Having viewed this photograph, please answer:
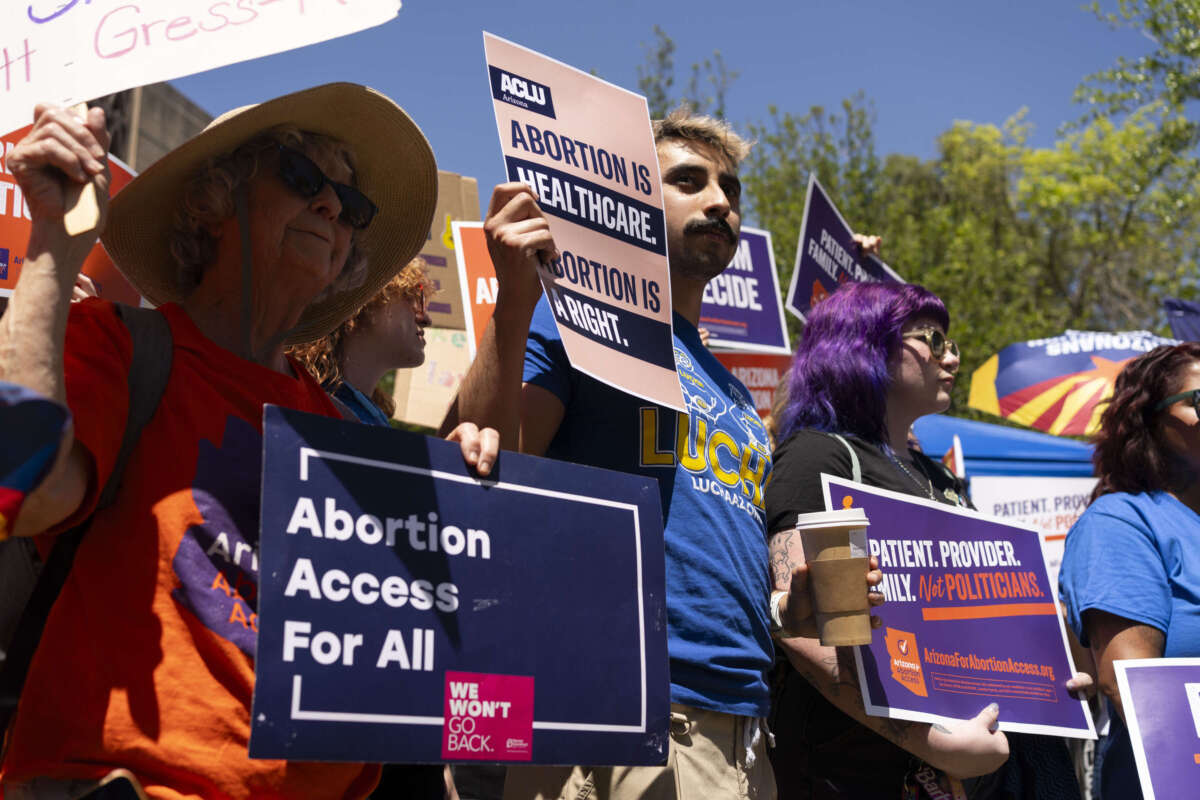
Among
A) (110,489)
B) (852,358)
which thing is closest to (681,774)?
(110,489)

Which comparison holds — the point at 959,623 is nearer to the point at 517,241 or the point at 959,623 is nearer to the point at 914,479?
the point at 914,479

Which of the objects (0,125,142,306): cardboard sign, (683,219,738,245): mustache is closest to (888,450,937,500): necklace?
(683,219,738,245): mustache

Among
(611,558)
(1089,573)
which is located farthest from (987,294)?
(611,558)

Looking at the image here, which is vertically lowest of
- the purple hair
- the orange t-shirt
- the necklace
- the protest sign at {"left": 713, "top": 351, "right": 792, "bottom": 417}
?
the orange t-shirt

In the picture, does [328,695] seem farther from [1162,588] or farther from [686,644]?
[1162,588]

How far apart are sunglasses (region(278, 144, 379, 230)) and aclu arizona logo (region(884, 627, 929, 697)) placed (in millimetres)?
1576

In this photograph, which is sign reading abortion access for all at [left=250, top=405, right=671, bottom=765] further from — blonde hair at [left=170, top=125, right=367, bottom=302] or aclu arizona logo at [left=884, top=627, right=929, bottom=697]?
aclu arizona logo at [left=884, top=627, right=929, bottom=697]

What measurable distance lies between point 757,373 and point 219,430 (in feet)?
15.0

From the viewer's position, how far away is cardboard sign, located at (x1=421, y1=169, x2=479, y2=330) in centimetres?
476

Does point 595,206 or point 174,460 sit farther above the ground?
point 595,206

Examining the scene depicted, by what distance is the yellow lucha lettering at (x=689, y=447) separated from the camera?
2520 mm

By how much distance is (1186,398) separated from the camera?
3.52 metres

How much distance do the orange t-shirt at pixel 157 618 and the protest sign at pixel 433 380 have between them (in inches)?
122

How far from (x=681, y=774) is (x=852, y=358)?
62.0 inches
